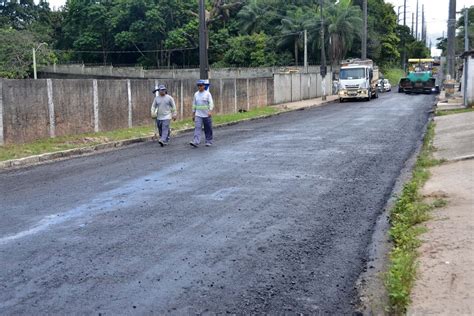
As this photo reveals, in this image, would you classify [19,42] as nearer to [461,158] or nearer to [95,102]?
[95,102]

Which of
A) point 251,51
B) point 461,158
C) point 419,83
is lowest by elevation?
point 461,158

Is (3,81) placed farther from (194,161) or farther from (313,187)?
(313,187)

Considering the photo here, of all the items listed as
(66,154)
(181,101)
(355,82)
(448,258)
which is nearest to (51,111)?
(66,154)

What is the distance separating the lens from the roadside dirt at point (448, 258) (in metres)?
4.19

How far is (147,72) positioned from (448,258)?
57.1 metres

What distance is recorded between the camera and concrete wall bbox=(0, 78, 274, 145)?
14039 mm

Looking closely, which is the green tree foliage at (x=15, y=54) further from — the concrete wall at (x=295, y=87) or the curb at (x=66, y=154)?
the curb at (x=66, y=154)

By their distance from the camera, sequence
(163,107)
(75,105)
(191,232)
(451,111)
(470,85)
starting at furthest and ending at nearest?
(470,85), (451,111), (75,105), (163,107), (191,232)

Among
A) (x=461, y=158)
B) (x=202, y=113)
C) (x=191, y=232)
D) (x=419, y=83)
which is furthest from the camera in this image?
(x=419, y=83)

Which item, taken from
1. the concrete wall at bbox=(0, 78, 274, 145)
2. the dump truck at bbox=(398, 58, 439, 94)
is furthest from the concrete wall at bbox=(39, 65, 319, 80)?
the concrete wall at bbox=(0, 78, 274, 145)

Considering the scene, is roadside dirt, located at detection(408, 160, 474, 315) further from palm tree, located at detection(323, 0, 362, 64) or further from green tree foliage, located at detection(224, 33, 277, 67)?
Answer: green tree foliage, located at detection(224, 33, 277, 67)

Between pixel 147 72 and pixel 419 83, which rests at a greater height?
pixel 147 72

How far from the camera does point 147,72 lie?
60156 millimetres

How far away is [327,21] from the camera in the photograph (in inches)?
2343
